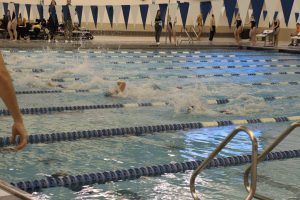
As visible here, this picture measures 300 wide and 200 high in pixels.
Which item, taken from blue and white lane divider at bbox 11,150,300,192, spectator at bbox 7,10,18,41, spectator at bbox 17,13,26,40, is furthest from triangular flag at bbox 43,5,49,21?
blue and white lane divider at bbox 11,150,300,192

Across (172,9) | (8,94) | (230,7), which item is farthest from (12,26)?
(8,94)

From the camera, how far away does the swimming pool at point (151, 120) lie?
315 centimetres

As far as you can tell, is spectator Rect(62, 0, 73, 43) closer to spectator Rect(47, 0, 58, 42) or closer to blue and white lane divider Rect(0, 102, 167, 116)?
spectator Rect(47, 0, 58, 42)

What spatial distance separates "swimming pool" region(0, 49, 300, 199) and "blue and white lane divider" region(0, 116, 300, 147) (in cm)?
7

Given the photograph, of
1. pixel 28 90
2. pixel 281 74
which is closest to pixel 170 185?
pixel 28 90

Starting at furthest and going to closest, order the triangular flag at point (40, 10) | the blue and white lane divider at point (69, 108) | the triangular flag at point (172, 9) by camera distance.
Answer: the triangular flag at point (40, 10) → the triangular flag at point (172, 9) → the blue and white lane divider at point (69, 108)

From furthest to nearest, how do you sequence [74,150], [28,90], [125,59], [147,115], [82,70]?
[125,59]
[82,70]
[28,90]
[147,115]
[74,150]

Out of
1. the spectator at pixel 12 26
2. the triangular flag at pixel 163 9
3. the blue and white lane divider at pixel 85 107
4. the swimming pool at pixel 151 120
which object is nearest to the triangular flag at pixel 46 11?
the spectator at pixel 12 26

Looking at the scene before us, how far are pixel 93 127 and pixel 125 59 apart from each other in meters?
6.95

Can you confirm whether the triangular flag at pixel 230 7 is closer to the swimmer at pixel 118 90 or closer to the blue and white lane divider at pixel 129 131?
the swimmer at pixel 118 90

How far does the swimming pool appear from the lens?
3.15 meters

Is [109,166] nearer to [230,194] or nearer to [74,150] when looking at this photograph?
[74,150]

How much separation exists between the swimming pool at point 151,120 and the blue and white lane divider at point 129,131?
0.23 ft

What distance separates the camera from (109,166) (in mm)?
3508
